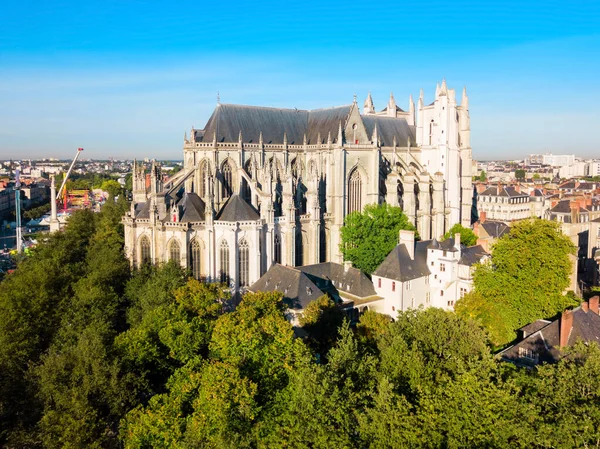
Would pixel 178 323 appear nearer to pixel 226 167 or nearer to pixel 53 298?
pixel 53 298

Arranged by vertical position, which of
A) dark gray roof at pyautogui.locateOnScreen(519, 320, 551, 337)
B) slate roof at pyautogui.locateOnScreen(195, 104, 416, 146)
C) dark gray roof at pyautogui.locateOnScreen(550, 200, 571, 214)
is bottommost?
dark gray roof at pyautogui.locateOnScreen(519, 320, 551, 337)

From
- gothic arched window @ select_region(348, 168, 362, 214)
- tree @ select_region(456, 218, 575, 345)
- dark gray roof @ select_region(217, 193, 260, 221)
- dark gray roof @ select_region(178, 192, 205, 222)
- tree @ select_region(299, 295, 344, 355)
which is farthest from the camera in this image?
gothic arched window @ select_region(348, 168, 362, 214)

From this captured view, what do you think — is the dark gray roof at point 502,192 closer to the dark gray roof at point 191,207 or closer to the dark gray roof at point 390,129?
the dark gray roof at point 390,129

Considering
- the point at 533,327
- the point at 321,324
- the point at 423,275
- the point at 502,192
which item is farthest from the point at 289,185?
the point at 502,192

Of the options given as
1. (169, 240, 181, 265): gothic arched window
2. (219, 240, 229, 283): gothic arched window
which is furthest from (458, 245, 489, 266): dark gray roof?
(169, 240, 181, 265): gothic arched window

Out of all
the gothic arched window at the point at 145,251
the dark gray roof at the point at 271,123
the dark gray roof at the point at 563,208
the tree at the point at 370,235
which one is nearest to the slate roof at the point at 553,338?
the tree at the point at 370,235

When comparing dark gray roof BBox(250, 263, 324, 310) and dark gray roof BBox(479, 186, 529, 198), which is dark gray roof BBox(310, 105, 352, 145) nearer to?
dark gray roof BBox(250, 263, 324, 310)

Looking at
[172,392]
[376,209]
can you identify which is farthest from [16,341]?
[376,209]
